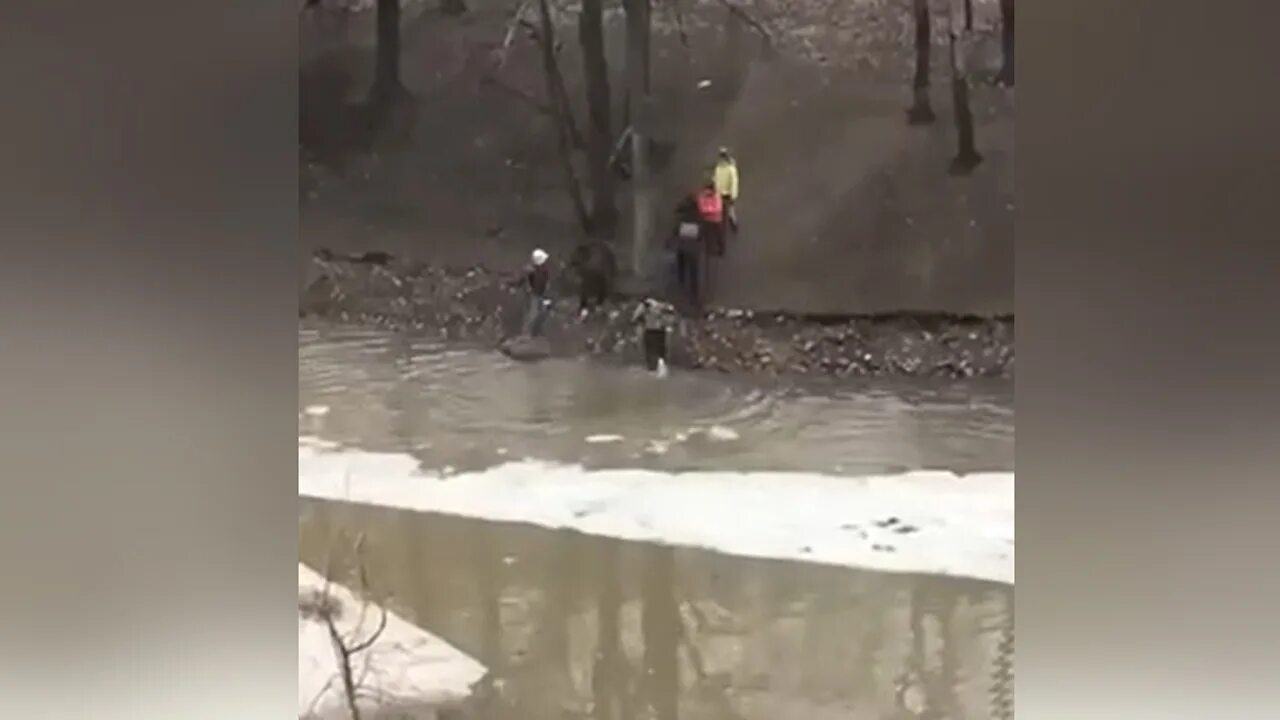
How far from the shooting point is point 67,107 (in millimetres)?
1406

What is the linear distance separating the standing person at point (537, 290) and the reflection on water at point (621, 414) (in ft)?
0.12

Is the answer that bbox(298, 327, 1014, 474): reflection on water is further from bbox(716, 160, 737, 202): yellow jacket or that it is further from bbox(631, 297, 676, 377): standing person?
bbox(716, 160, 737, 202): yellow jacket

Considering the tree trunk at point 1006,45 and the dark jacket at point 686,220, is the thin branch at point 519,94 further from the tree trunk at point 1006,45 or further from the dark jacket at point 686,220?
the tree trunk at point 1006,45

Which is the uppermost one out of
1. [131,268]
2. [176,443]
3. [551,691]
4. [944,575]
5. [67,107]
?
[67,107]

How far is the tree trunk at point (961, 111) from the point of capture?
53.6 inches

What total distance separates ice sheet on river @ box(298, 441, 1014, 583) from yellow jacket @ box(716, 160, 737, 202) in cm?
25

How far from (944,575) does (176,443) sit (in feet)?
2.28

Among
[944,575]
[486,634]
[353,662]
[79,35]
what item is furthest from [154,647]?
[944,575]

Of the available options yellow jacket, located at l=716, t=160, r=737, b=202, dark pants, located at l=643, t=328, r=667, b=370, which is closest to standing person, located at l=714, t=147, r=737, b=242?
yellow jacket, located at l=716, t=160, r=737, b=202

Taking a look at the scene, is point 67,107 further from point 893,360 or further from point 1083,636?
point 1083,636

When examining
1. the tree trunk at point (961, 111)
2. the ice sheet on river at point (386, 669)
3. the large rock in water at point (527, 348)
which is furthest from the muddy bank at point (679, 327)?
the ice sheet on river at point (386, 669)

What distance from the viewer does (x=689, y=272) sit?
1.40 meters

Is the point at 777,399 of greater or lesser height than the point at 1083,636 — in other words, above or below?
above

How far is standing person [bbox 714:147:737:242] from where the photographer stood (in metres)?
1.39
